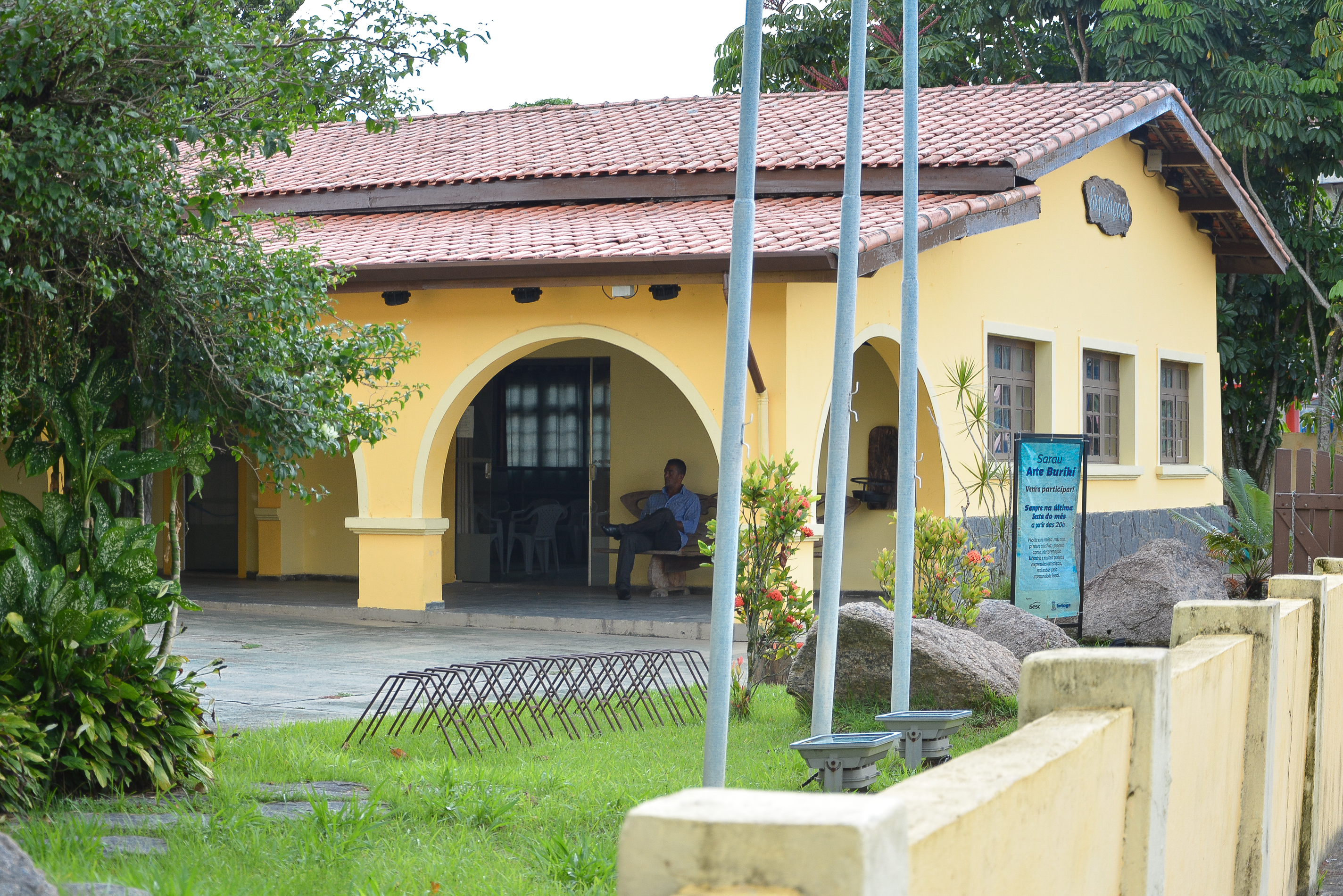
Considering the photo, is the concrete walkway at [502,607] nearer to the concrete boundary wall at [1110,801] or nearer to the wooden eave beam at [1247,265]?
the concrete boundary wall at [1110,801]

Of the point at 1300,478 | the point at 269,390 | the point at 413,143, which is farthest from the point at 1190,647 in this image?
the point at 413,143

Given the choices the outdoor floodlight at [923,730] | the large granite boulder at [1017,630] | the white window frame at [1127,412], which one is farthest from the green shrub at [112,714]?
the white window frame at [1127,412]

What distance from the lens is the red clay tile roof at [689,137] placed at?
13180mm

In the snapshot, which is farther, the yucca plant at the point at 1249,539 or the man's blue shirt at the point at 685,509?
the man's blue shirt at the point at 685,509

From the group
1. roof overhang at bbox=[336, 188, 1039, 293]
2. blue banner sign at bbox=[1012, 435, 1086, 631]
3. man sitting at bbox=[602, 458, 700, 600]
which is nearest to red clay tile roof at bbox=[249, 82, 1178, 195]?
roof overhang at bbox=[336, 188, 1039, 293]

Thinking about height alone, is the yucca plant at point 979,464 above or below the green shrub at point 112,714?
above

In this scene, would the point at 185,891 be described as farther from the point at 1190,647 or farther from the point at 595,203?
the point at 595,203

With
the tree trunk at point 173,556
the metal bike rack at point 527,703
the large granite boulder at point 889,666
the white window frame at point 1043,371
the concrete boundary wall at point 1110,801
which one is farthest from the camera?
the white window frame at point 1043,371

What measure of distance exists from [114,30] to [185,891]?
2.75 meters

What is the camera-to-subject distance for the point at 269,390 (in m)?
5.73

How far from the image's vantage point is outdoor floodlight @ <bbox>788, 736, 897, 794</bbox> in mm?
4961

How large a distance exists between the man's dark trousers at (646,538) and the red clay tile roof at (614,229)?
2.97 m

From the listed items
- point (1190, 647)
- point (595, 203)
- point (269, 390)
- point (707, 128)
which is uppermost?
point (707, 128)

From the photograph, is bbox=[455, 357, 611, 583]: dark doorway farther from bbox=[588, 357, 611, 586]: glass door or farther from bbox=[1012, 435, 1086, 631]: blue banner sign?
bbox=[1012, 435, 1086, 631]: blue banner sign
